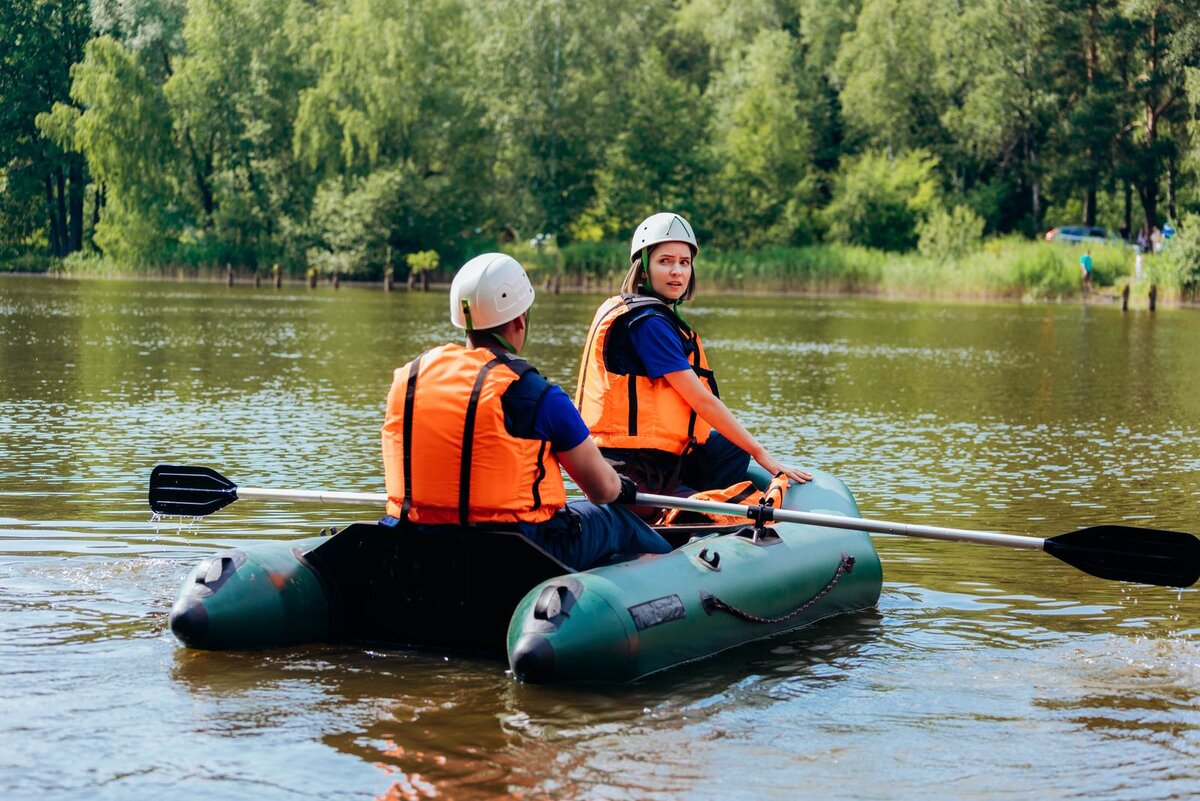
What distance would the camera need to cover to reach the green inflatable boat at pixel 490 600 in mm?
5715

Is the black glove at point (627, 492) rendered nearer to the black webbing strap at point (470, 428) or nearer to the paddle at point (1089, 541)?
the paddle at point (1089, 541)

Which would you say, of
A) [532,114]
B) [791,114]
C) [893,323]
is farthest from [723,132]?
[893,323]

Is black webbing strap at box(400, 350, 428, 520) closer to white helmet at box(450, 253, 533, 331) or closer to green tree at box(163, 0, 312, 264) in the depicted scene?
white helmet at box(450, 253, 533, 331)

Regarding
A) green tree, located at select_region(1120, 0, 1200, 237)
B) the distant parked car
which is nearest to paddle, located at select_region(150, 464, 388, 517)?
the distant parked car

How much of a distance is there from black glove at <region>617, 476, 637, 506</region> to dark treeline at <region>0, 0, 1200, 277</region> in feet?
149

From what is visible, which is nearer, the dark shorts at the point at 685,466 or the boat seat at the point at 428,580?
the boat seat at the point at 428,580

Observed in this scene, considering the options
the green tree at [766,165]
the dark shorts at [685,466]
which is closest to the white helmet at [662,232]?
the dark shorts at [685,466]

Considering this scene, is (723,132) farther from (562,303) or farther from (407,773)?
(407,773)

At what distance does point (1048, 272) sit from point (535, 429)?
38.4m

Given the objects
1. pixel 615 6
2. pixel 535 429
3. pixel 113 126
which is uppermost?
pixel 615 6

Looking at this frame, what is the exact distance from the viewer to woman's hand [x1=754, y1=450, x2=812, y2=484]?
7.10 m

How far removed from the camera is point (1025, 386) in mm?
18984

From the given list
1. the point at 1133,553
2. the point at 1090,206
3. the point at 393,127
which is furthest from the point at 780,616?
the point at 1090,206

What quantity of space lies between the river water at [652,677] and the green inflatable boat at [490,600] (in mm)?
102
